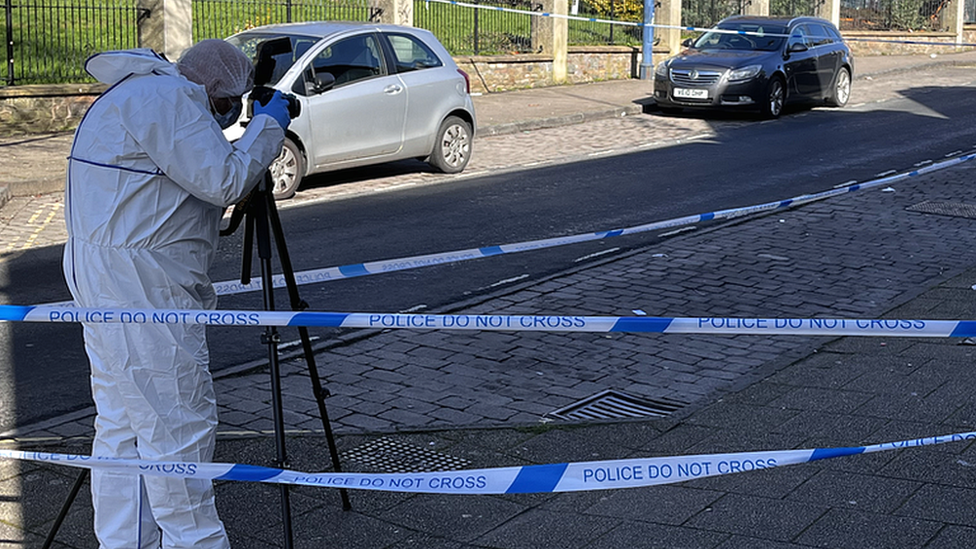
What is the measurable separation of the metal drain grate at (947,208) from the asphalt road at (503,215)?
139cm

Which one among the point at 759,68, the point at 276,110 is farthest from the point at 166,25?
the point at 276,110

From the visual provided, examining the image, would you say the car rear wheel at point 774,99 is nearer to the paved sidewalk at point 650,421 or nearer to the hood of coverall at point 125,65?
the paved sidewalk at point 650,421

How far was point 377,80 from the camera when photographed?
12.8 m

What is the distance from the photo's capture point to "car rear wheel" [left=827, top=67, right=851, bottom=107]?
69.9 feet

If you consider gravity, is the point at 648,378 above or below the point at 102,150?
below

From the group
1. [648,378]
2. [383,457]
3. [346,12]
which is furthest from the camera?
[346,12]

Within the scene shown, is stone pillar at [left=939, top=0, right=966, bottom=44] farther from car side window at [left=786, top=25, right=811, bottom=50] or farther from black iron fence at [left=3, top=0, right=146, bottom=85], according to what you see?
black iron fence at [left=3, top=0, right=146, bottom=85]

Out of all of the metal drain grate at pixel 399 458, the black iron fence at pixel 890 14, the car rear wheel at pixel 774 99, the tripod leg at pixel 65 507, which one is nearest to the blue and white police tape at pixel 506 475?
the tripod leg at pixel 65 507

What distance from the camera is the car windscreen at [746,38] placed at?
20.3 metres

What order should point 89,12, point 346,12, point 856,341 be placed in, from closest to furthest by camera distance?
point 856,341
point 89,12
point 346,12

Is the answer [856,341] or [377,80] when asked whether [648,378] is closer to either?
[856,341]

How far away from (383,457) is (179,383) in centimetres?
167

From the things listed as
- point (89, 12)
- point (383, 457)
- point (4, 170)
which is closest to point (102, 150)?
point (383, 457)

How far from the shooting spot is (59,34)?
17.0 m
